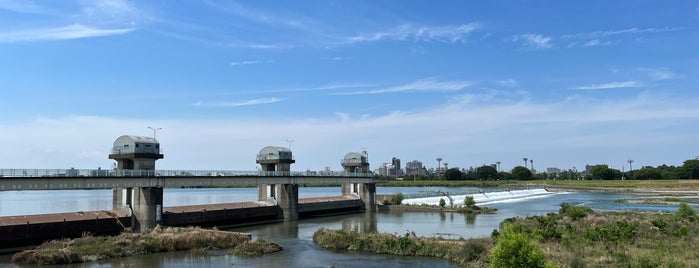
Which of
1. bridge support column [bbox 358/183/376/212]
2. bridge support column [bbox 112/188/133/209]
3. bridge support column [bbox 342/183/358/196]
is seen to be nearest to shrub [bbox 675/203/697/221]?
bridge support column [bbox 358/183/376/212]

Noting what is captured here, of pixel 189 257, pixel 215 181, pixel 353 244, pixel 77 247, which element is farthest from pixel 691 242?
pixel 215 181

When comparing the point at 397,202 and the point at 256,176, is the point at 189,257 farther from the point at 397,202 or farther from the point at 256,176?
the point at 397,202

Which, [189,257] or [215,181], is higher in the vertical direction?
[215,181]

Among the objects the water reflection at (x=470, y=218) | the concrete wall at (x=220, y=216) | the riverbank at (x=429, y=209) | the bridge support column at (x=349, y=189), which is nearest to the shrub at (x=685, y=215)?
the water reflection at (x=470, y=218)

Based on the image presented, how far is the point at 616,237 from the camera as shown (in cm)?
4075

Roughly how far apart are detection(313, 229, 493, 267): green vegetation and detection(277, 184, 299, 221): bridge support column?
28.8m

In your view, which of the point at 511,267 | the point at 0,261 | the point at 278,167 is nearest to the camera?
the point at 511,267

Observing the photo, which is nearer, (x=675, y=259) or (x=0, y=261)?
(x=675, y=259)

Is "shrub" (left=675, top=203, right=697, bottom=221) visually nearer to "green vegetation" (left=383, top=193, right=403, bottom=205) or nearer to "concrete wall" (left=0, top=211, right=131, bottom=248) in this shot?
"green vegetation" (left=383, top=193, right=403, bottom=205)

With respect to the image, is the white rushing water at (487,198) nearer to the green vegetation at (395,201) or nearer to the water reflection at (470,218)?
the green vegetation at (395,201)

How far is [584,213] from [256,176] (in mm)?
41479

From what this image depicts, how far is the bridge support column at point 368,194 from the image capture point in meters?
96.6

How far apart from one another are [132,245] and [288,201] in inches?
1391

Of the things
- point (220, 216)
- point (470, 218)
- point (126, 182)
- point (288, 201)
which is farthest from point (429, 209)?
point (126, 182)
